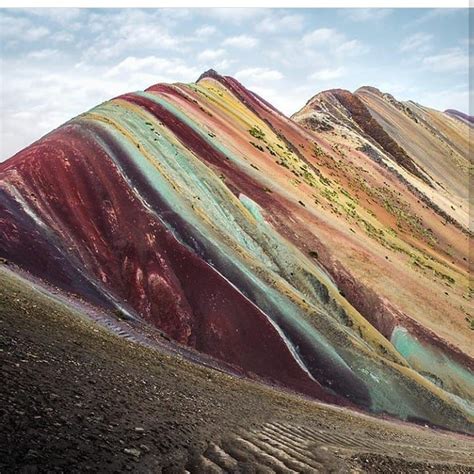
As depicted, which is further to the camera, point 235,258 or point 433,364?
point 433,364

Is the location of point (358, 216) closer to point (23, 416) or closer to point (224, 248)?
point (224, 248)

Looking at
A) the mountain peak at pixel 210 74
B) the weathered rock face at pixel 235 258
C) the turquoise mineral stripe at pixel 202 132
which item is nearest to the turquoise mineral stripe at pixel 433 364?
the weathered rock face at pixel 235 258

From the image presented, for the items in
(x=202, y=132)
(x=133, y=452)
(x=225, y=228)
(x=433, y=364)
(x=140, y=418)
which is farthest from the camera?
(x=202, y=132)

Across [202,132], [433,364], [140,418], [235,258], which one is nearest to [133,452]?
[140,418]

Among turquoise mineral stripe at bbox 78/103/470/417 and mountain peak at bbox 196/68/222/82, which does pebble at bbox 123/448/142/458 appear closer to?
turquoise mineral stripe at bbox 78/103/470/417

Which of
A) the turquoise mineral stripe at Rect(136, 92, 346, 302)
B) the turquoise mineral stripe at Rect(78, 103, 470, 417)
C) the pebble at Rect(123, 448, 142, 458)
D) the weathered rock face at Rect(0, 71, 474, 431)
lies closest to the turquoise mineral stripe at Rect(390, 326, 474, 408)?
the weathered rock face at Rect(0, 71, 474, 431)

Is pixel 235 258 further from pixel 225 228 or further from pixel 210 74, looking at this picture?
pixel 210 74
